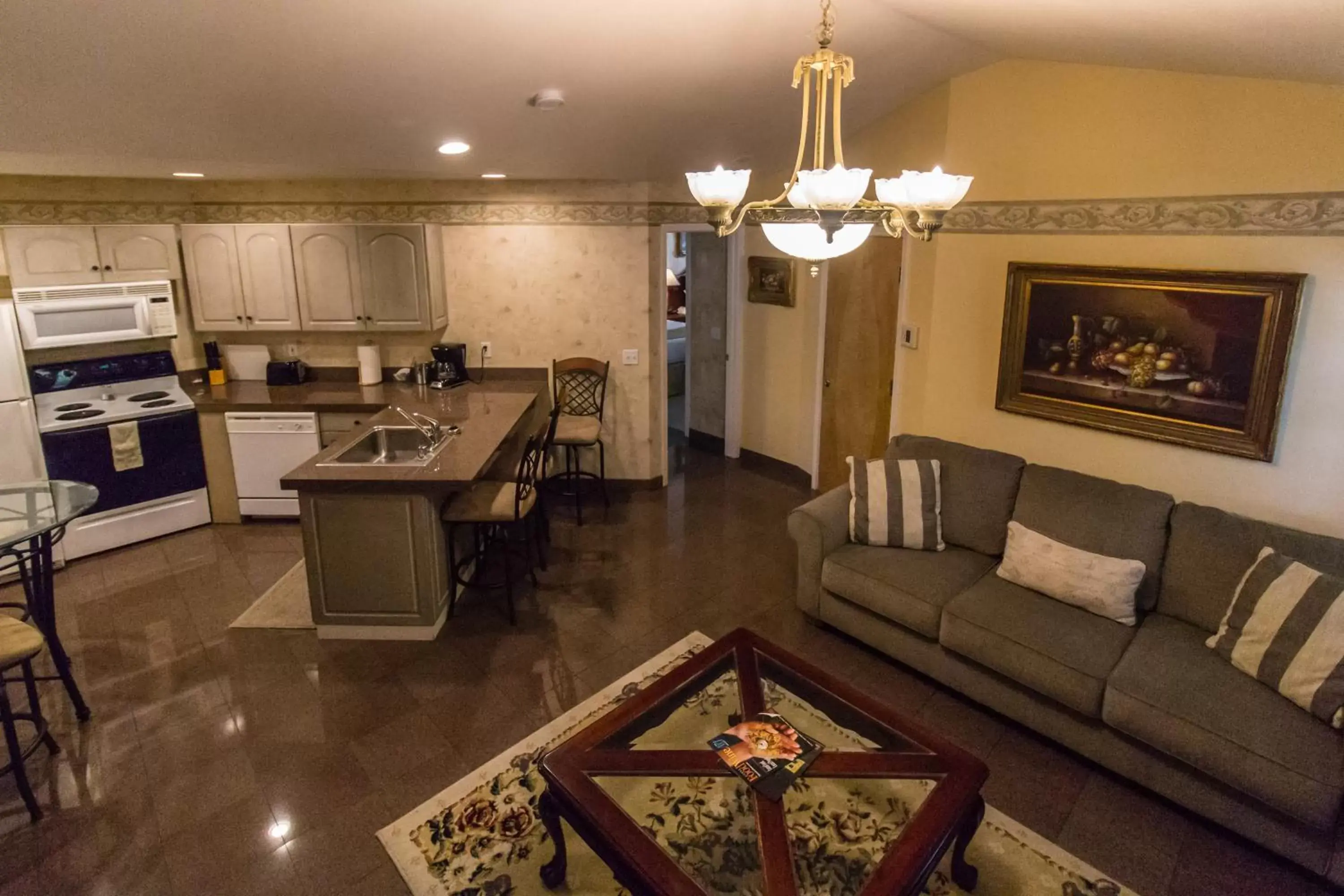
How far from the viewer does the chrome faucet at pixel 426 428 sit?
13.2 feet

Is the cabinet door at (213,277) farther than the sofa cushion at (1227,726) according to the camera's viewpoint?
Yes

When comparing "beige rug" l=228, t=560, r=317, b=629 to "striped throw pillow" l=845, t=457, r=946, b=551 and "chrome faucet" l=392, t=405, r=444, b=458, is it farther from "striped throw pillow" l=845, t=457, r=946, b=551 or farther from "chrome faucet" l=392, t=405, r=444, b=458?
"striped throw pillow" l=845, t=457, r=946, b=551

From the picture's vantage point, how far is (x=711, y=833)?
2094mm

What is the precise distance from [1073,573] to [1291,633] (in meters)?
0.73

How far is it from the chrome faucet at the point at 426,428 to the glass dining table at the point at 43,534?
56.4 inches

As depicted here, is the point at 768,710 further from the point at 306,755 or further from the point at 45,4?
the point at 45,4

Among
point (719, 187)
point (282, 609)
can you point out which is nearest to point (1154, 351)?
point (719, 187)

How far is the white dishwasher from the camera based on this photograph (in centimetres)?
491

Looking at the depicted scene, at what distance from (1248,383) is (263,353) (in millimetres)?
5880

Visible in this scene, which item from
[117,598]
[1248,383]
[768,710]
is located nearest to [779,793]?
[768,710]

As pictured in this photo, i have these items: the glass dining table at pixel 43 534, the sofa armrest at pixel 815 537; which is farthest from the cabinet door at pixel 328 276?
the sofa armrest at pixel 815 537

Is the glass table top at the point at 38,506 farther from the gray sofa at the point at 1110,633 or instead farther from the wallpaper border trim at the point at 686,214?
the gray sofa at the point at 1110,633

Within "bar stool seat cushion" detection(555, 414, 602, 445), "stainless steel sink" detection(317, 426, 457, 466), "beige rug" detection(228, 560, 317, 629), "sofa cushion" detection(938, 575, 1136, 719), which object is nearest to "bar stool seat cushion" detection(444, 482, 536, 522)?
"stainless steel sink" detection(317, 426, 457, 466)

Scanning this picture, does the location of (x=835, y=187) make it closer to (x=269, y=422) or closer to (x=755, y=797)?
(x=755, y=797)
